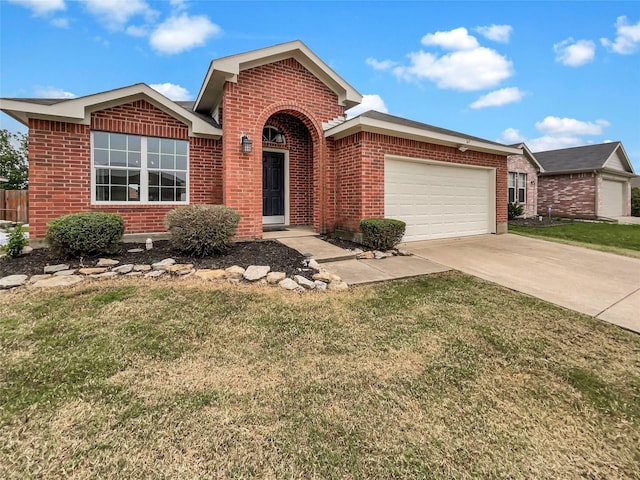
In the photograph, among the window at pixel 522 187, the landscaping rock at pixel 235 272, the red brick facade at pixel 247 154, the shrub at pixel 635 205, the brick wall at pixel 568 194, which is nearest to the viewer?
the landscaping rock at pixel 235 272

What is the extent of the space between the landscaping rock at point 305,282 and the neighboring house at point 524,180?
17.9 m

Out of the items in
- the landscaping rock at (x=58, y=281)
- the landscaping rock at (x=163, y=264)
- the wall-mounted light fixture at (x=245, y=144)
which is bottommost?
the landscaping rock at (x=58, y=281)

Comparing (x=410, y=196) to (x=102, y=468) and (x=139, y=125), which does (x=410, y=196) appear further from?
(x=102, y=468)

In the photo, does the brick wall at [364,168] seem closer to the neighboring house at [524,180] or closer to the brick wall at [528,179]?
the neighboring house at [524,180]

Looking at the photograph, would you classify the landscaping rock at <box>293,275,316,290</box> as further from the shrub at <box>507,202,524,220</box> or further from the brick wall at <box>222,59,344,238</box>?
the shrub at <box>507,202,524,220</box>

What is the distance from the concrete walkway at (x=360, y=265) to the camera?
18.3 ft

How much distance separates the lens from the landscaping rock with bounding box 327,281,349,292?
4.95m

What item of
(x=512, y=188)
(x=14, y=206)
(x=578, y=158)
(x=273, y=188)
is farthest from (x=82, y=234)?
(x=578, y=158)

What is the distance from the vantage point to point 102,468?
175 centimetres

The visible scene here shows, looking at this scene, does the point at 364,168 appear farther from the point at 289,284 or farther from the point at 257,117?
the point at 289,284

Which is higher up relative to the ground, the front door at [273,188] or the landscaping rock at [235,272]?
the front door at [273,188]

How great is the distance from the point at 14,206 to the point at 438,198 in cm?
1998

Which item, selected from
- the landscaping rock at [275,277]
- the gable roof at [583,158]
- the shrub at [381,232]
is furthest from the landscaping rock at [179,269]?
the gable roof at [583,158]

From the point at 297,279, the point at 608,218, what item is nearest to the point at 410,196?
the point at 297,279
